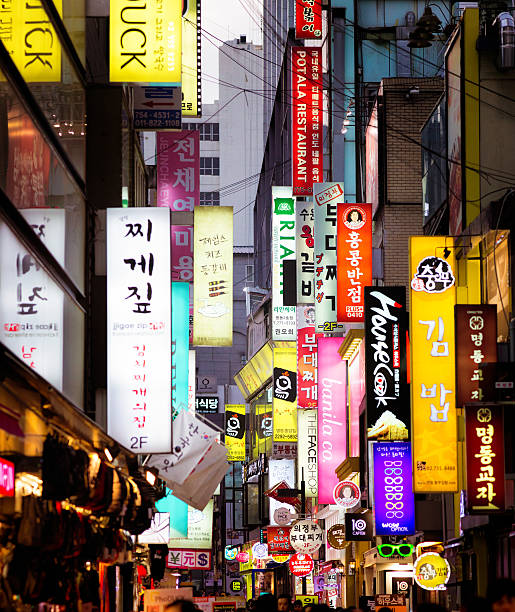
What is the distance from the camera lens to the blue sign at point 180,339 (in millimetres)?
22250

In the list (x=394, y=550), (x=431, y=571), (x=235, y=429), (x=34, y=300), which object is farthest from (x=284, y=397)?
(x=34, y=300)

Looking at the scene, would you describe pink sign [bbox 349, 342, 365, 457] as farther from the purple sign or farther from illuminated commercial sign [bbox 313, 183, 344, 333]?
the purple sign

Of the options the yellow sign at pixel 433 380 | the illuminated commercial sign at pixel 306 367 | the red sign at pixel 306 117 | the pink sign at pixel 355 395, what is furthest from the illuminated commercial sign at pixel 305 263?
the yellow sign at pixel 433 380

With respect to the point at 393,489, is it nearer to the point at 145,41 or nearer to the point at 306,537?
the point at 145,41

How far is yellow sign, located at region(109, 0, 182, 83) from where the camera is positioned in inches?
720

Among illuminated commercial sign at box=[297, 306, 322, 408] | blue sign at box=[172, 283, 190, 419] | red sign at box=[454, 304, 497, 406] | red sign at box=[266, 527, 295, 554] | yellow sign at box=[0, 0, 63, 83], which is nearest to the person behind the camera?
yellow sign at box=[0, 0, 63, 83]

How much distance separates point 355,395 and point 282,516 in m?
13.4

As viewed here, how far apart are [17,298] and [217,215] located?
13509mm

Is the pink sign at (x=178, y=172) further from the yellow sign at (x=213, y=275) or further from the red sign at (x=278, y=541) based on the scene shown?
the red sign at (x=278, y=541)

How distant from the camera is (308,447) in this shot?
1741 inches

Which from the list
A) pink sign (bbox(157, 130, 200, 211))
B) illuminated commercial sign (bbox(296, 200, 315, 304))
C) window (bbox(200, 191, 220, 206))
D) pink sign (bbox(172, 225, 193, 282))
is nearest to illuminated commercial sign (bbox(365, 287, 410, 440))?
pink sign (bbox(172, 225, 193, 282))

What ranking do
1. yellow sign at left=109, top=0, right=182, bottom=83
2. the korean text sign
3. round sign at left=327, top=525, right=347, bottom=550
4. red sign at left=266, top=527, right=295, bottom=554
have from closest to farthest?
the korean text sign < yellow sign at left=109, top=0, right=182, bottom=83 < round sign at left=327, top=525, right=347, bottom=550 < red sign at left=266, top=527, right=295, bottom=554

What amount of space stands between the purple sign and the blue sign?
4186mm

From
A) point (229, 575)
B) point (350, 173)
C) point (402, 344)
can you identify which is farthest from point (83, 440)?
point (229, 575)
